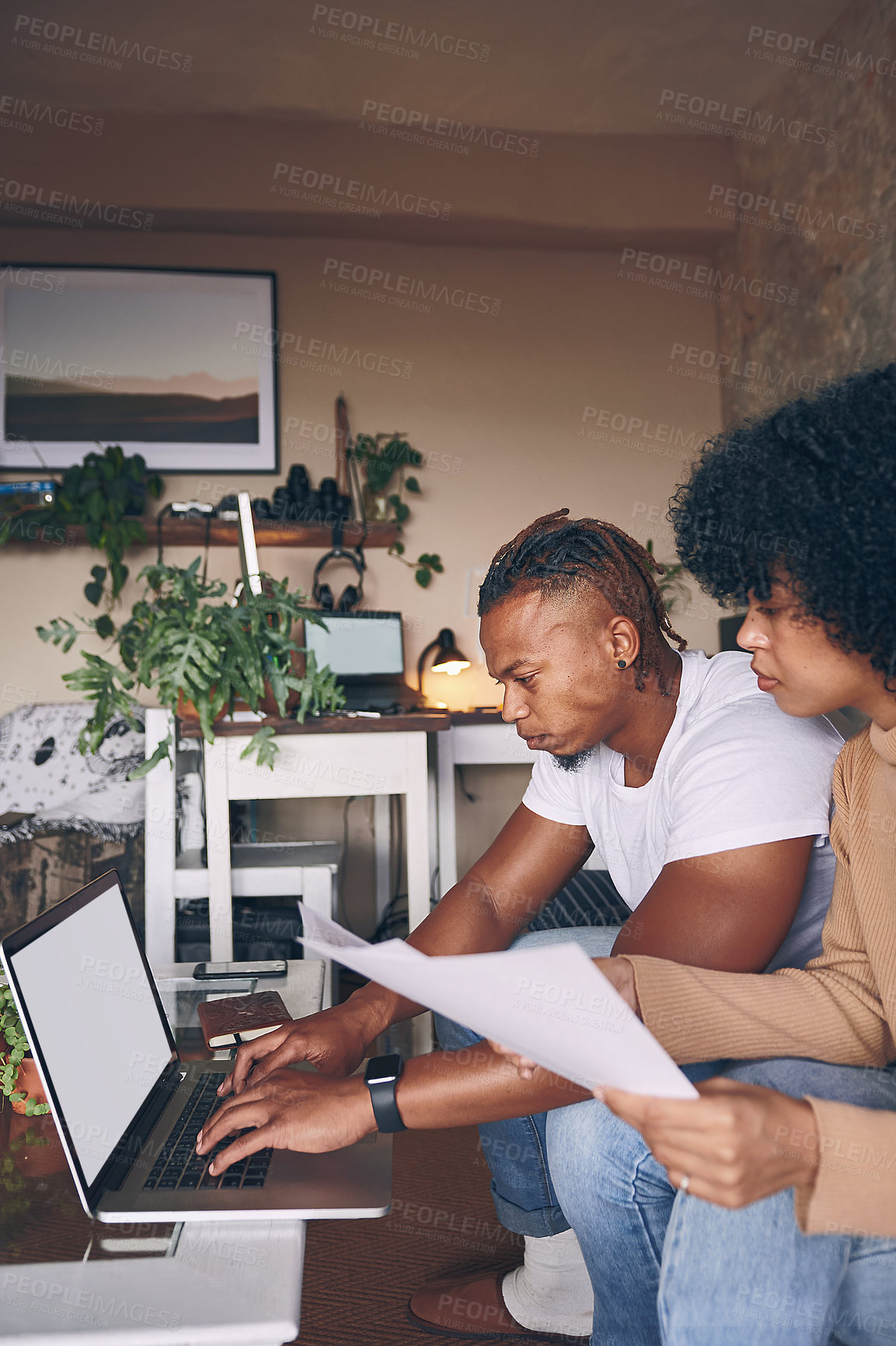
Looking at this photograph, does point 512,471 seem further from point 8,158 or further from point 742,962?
point 742,962

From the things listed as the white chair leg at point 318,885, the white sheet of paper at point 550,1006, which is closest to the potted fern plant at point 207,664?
the white chair leg at point 318,885

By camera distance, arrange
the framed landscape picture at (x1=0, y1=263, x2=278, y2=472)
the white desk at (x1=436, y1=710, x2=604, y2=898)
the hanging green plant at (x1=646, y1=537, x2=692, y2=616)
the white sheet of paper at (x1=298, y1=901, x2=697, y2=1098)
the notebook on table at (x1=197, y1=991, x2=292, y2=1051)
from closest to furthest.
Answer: the white sheet of paper at (x1=298, y1=901, x2=697, y2=1098), the notebook on table at (x1=197, y1=991, x2=292, y2=1051), the white desk at (x1=436, y1=710, x2=604, y2=898), the framed landscape picture at (x1=0, y1=263, x2=278, y2=472), the hanging green plant at (x1=646, y1=537, x2=692, y2=616)

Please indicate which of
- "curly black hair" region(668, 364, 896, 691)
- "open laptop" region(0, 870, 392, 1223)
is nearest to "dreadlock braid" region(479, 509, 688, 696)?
"curly black hair" region(668, 364, 896, 691)

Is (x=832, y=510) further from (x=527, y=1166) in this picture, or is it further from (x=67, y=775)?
(x=67, y=775)

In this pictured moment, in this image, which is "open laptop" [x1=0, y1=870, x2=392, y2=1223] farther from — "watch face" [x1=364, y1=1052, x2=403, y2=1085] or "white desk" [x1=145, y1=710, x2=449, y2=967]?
"white desk" [x1=145, y1=710, x2=449, y2=967]

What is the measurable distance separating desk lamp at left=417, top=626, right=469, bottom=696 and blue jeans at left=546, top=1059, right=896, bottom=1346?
2.66m

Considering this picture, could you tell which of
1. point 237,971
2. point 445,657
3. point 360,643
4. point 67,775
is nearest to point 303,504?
point 360,643

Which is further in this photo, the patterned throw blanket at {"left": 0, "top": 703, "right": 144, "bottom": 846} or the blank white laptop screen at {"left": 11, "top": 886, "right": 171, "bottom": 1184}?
the patterned throw blanket at {"left": 0, "top": 703, "right": 144, "bottom": 846}

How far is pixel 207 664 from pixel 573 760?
3.38 ft

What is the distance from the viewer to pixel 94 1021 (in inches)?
36.8

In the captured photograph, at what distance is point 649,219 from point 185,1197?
3.61 metres

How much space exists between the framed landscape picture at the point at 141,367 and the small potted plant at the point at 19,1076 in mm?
2843

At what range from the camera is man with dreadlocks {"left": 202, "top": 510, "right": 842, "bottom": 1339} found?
0.94 metres

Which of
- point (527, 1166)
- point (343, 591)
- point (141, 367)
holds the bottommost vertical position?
point (527, 1166)
